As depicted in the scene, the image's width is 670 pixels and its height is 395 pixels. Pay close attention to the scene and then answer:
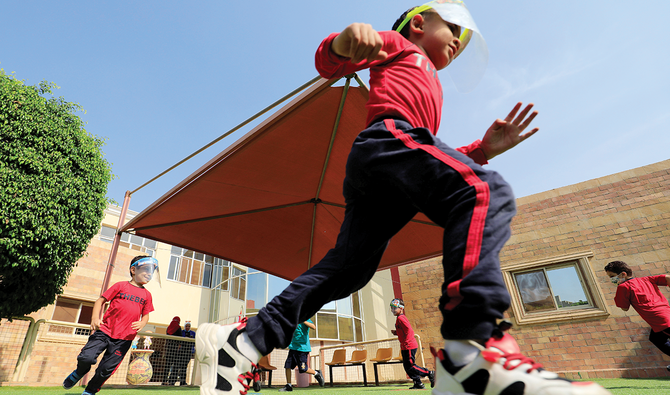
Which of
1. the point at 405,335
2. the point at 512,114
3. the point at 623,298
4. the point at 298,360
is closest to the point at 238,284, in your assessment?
the point at 298,360

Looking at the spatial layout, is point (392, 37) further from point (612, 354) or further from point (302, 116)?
point (612, 354)

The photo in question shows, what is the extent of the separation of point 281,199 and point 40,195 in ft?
21.3

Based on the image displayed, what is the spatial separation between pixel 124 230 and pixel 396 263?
4070mm

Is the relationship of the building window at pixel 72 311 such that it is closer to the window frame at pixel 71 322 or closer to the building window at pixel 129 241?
the window frame at pixel 71 322

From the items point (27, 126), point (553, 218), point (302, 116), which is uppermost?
point (27, 126)

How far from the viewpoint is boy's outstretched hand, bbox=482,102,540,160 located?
1510 mm

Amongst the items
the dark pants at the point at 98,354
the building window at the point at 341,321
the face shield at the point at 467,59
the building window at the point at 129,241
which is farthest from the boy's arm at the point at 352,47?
the building window at the point at 129,241

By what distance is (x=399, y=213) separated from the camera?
1335 mm

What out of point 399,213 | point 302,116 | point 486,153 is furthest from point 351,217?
point 302,116

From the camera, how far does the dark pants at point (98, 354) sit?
3.44m

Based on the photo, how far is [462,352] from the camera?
0.79 metres

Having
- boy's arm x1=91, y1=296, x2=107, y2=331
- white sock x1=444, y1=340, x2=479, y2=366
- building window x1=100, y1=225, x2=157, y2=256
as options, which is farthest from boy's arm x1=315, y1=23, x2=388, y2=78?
building window x1=100, y1=225, x2=157, y2=256

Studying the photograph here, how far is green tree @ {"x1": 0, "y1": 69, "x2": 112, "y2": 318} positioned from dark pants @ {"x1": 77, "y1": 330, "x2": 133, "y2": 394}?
16.8 ft

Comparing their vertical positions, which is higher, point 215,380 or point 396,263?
point 396,263
